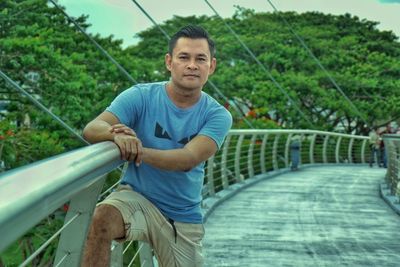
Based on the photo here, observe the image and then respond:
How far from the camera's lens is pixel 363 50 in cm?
3700

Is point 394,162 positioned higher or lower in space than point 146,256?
lower

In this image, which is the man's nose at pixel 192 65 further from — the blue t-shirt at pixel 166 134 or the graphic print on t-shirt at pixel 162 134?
the graphic print on t-shirt at pixel 162 134

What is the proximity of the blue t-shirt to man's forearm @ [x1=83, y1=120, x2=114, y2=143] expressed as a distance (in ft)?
0.37

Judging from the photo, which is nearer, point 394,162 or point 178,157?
point 178,157

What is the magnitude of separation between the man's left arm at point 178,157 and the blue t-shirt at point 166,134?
6cm

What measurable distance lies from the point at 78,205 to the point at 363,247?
486cm

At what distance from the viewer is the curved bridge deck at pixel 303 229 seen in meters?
6.32

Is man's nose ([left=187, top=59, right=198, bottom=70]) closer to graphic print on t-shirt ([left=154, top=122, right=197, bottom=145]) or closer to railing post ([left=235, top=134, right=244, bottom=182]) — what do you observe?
graphic print on t-shirt ([left=154, top=122, right=197, bottom=145])

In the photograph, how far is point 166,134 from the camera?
2.86 m

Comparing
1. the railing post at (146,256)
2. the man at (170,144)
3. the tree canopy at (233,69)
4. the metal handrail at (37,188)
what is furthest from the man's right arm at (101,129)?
the tree canopy at (233,69)

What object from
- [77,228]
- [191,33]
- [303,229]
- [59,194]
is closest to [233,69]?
[303,229]

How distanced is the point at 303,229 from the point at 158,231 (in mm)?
5255

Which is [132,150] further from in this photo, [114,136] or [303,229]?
[303,229]

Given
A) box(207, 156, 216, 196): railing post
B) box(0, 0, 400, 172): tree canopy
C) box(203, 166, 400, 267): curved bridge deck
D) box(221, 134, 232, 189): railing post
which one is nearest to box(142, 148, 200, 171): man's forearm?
box(203, 166, 400, 267): curved bridge deck
